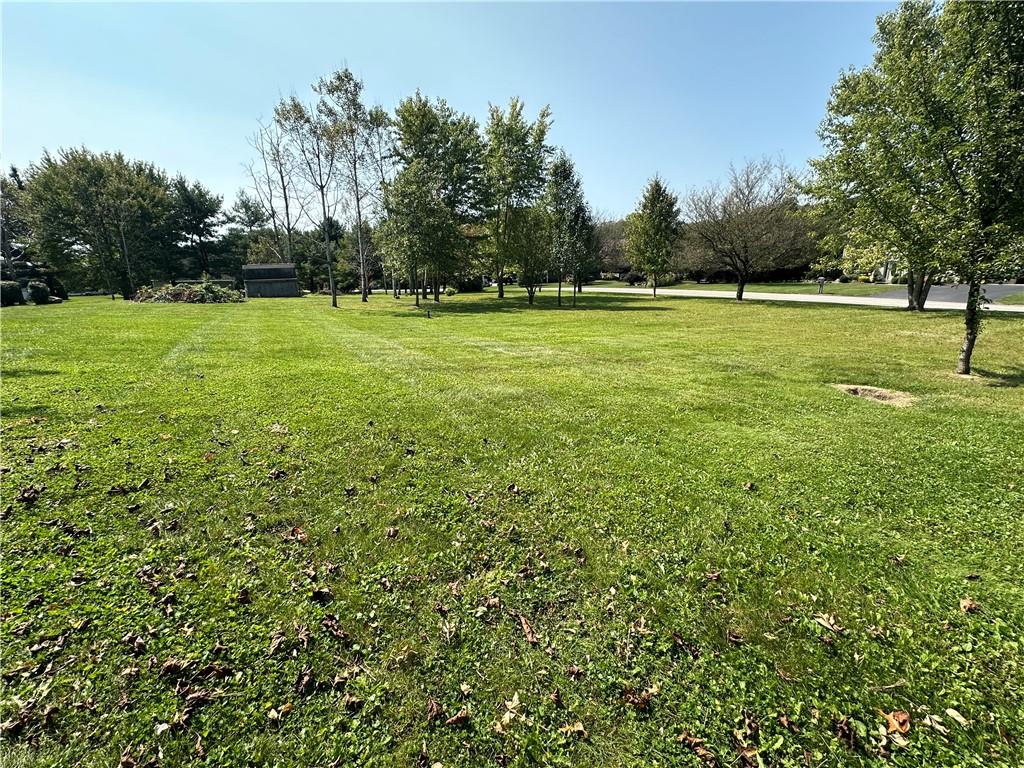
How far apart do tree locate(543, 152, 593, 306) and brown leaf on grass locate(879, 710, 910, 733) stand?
96.1 ft

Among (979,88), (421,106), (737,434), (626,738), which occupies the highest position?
(421,106)

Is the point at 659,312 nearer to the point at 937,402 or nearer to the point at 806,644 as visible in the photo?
the point at 937,402

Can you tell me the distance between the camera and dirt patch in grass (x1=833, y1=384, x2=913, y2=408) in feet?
25.1

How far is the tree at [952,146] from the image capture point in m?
7.34

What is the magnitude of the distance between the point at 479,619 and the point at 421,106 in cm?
3657

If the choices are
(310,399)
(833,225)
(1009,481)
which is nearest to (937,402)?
(1009,481)

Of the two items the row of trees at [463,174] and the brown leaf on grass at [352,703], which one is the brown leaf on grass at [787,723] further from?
the row of trees at [463,174]

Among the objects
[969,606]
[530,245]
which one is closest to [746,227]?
[530,245]

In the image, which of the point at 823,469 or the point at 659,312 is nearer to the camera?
the point at 823,469

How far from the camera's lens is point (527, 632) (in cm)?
289

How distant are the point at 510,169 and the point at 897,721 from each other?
3486 cm

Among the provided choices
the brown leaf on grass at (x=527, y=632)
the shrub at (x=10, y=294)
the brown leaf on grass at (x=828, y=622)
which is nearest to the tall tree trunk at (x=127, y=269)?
the shrub at (x=10, y=294)

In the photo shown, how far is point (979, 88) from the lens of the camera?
738 cm

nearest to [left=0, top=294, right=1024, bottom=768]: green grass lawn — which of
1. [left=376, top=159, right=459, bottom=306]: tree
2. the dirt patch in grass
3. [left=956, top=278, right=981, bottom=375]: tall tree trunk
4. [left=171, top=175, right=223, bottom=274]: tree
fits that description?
the dirt patch in grass
